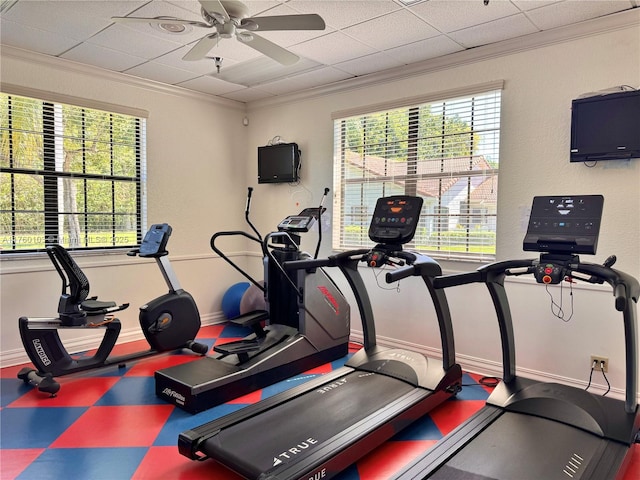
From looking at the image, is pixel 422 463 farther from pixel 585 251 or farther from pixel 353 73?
pixel 353 73

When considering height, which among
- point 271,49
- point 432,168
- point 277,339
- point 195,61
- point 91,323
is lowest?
point 277,339

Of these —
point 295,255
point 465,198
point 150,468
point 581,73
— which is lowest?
point 150,468

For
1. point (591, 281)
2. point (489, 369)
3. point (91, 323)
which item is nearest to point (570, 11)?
point (591, 281)

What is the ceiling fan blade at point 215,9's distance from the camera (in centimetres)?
248

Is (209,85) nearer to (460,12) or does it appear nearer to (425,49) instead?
(425,49)

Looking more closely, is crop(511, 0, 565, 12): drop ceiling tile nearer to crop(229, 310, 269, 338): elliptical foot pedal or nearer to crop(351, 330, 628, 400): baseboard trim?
crop(351, 330, 628, 400): baseboard trim

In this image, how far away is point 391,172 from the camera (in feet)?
15.1

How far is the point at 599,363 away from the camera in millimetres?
3322

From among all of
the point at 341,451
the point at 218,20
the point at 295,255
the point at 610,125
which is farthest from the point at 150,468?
the point at 610,125

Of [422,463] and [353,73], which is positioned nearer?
[422,463]

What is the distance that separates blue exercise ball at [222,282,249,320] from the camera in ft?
17.5

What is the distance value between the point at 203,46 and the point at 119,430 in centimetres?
269

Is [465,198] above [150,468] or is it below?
above

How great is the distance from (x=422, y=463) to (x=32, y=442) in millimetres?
2398
